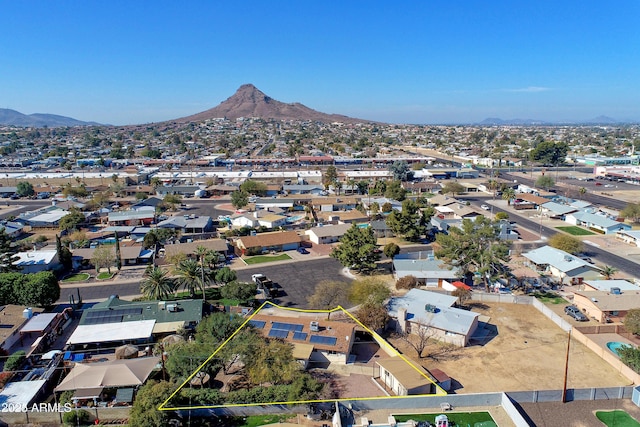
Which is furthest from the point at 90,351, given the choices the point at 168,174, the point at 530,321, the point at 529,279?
the point at 168,174

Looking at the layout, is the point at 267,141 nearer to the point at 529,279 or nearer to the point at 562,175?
the point at 562,175

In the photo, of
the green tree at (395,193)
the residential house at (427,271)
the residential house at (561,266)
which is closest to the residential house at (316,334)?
the residential house at (427,271)

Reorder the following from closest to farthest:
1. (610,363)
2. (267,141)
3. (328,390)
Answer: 1. (328,390)
2. (610,363)
3. (267,141)

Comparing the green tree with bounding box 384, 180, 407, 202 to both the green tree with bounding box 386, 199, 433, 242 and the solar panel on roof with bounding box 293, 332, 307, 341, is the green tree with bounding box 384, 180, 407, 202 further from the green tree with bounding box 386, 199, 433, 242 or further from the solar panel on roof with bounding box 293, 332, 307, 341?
the solar panel on roof with bounding box 293, 332, 307, 341

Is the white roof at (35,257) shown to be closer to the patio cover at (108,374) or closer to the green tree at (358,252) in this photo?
the patio cover at (108,374)

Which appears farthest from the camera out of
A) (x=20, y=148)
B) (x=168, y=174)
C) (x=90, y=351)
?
(x=20, y=148)
